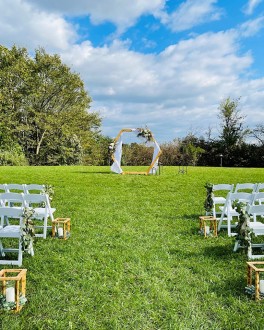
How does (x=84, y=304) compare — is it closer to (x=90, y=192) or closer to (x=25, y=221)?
(x=25, y=221)

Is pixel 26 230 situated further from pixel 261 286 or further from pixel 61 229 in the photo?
pixel 261 286

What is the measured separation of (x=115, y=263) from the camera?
17.1 ft

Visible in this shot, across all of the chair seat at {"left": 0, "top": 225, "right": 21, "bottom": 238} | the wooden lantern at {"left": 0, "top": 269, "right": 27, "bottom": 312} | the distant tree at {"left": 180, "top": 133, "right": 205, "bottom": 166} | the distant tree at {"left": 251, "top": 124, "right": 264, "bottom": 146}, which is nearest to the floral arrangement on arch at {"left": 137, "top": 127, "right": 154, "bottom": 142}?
the distant tree at {"left": 180, "top": 133, "right": 205, "bottom": 166}

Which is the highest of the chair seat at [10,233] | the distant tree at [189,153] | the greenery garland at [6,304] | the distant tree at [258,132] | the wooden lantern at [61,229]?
the distant tree at [258,132]

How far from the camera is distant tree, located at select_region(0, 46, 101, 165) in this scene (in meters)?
33.2

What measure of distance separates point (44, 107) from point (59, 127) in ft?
10.6

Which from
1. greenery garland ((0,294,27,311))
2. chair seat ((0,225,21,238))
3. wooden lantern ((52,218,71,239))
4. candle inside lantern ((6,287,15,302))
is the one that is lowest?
greenery garland ((0,294,27,311))

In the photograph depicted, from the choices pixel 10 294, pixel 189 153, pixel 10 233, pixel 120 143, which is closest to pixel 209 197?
pixel 10 233

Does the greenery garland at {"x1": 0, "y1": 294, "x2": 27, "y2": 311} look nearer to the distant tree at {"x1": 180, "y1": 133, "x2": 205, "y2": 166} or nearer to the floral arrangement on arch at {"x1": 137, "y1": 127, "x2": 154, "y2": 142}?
the floral arrangement on arch at {"x1": 137, "y1": 127, "x2": 154, "y2": 142}

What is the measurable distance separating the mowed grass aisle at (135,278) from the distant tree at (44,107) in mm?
27205

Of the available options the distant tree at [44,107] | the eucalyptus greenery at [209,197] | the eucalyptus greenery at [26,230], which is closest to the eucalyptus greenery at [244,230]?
the eucalyptus greenery at [209,197]

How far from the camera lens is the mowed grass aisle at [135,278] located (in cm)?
365

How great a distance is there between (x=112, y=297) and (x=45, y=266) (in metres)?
1.44

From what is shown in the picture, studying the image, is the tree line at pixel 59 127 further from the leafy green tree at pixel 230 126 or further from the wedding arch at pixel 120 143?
the wedding arch at pixel 120 143
